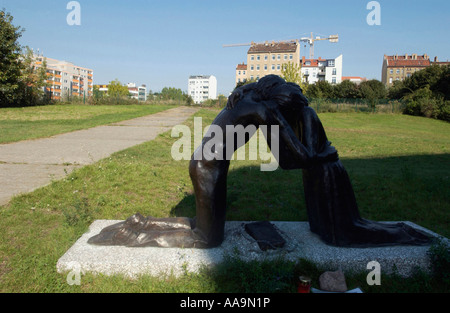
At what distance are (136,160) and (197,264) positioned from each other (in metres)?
5.79

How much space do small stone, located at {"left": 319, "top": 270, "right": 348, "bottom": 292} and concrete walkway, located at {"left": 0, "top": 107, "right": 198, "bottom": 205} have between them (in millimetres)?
5011

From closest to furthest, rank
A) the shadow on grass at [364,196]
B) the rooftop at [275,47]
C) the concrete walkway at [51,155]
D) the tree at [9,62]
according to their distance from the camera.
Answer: the shadow on grass at [364,196] < the concrete walkway at [51,155] < the tree at [9,62] < the rooftop at [275,47]

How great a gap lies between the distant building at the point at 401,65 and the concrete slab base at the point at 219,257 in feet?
282

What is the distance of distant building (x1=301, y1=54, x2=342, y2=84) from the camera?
87438 mm

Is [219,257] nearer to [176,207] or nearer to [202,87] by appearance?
[176,207]

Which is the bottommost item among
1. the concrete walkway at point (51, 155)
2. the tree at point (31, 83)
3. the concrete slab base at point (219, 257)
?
the concrete slab base at point (219, 257)

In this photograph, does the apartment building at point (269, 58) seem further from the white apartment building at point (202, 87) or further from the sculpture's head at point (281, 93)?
the sculpture's head at point (281, 93)

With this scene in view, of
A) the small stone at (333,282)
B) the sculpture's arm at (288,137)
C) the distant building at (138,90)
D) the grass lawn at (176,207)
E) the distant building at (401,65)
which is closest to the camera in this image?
the small stone at (333,282)

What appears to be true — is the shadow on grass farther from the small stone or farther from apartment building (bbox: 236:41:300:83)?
apartment building (bbox: 236:41:300:83)

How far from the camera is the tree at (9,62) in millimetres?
24423

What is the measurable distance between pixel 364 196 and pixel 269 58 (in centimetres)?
8180

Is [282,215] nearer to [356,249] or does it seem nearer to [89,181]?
[356,249]

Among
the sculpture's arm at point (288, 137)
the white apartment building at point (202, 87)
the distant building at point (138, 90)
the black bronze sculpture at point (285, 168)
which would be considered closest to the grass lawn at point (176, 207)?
the black bronze sculpture at point (285, 168)

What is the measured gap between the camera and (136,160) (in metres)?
8.66
